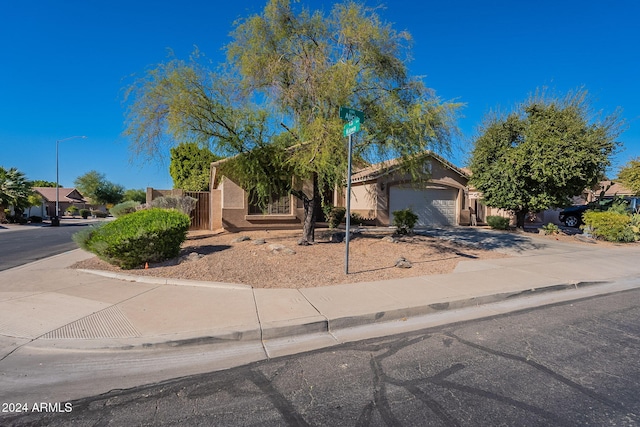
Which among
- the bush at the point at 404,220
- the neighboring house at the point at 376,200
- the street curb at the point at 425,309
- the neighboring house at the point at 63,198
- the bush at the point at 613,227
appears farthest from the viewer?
the neighboring house at the point at 63,198

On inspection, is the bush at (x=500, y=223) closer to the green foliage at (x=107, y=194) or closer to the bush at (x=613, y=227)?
the bush at (x=613, y=227)

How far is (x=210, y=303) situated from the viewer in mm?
5219

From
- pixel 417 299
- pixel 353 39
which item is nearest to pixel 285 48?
pixel 353 39

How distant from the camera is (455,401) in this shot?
2936 millimetres

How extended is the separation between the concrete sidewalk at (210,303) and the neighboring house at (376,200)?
23.4 ft

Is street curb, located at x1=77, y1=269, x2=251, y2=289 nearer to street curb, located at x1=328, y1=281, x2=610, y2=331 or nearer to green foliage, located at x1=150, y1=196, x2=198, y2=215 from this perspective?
street curb, located at x1=328, y1=281, x2=610, y2=331

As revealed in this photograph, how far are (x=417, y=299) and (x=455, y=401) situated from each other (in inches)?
106

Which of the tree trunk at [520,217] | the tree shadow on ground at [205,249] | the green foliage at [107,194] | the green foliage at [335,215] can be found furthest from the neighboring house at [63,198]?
the tree trunk at [520,217]

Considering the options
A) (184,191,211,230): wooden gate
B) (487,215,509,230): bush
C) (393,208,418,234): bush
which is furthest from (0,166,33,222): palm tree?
(487,215,509,230): bush

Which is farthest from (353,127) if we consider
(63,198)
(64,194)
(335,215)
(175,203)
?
(64,194)

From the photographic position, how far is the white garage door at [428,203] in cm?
1825

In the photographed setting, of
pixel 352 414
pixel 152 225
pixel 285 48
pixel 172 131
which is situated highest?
pixel 285 48

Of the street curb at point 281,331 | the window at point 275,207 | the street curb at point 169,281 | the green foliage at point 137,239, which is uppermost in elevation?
the window at point 275,207

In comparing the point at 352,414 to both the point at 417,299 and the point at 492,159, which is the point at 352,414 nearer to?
the point at 417,299
